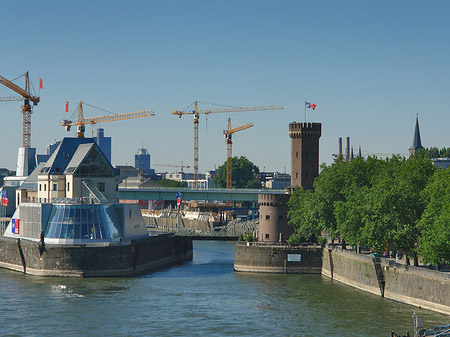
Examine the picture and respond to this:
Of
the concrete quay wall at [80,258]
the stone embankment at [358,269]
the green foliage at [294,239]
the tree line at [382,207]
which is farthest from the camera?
the green foliage at [294,239]

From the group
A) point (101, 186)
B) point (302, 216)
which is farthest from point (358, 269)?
point (101, 186)

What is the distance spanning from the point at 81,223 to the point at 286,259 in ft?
95.1

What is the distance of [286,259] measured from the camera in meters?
115

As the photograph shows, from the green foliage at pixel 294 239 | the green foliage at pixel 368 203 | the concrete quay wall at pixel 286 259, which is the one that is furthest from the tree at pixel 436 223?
the green foliage at pixel 294 239

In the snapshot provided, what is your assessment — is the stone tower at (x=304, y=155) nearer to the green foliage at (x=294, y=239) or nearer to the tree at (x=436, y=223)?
the green foliage at (x=294, y=239)

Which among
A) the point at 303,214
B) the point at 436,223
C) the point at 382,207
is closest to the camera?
the point at 436,223

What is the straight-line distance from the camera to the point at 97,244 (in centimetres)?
11188

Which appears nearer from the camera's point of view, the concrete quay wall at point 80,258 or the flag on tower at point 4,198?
the concrete quay wall at point 80,258

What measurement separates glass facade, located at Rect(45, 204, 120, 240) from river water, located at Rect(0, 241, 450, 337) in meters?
7.39

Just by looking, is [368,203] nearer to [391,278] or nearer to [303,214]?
[391,278]

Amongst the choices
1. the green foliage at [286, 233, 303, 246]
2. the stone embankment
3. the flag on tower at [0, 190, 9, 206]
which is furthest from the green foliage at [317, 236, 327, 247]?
the flag on tower at [0, 190, 9, 206]

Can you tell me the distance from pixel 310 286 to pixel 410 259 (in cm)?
1277

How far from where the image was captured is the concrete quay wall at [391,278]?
8194cm

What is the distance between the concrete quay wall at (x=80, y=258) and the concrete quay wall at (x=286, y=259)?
15.7 meters
